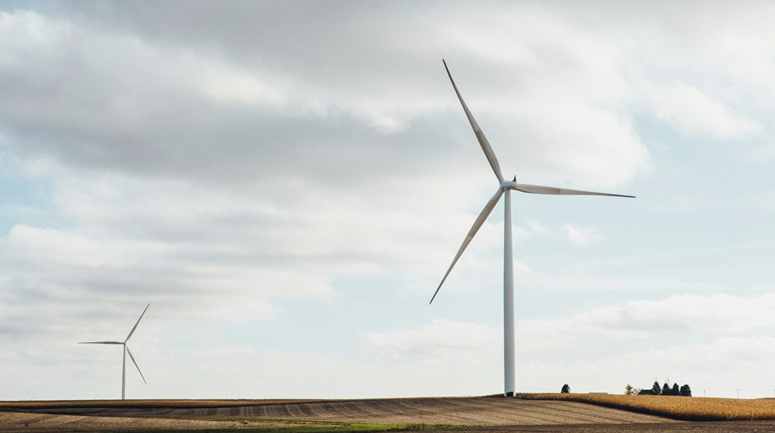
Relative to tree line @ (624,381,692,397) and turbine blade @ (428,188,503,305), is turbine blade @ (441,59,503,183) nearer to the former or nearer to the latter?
turbine blade @ (428,188,503,305)

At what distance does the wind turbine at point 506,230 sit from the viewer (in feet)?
270

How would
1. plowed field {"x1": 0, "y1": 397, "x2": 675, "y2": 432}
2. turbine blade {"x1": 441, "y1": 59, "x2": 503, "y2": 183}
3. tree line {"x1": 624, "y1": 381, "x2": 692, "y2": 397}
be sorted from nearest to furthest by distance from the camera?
plowed field {"x1": 0, "y1": 397, "x2": 675, "y2": 432}
turbine blade {"x1": 441, "y1": 59, "x2": 503, "y2": 183}
tree line {"x1": 624, "y1": 381, "x2": 692, "y2": 397}

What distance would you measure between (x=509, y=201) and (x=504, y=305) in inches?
470

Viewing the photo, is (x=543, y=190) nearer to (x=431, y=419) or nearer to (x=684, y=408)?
(x=684, y=408)

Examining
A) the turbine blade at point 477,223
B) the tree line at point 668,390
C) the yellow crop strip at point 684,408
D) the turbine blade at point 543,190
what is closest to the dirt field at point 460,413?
the yellow crop strip at point 684,408

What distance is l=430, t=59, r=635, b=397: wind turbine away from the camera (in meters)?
82.2

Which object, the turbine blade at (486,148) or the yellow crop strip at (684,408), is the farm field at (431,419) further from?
the turbine blade at (486,148)

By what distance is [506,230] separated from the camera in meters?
85.7

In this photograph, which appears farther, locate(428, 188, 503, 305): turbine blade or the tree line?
the tree line

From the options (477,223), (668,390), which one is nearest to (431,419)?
(477,223)

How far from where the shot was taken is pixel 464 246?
8394 cm

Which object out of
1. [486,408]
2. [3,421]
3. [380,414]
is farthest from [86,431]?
[486,408]

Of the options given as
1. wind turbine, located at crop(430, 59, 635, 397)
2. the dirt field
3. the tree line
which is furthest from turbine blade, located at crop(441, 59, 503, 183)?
the tree line

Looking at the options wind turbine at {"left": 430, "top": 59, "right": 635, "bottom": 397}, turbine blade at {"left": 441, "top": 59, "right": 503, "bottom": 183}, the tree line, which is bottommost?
the tree line
